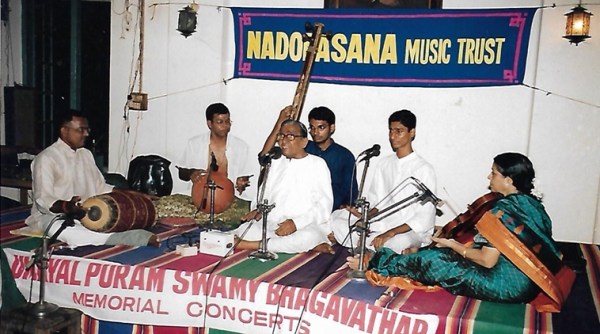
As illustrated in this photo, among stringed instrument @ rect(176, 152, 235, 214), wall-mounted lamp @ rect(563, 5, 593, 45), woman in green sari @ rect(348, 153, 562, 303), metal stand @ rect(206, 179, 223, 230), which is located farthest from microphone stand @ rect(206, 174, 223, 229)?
A: wall-mounted lamp @ rect(563, 5, 593, 45)

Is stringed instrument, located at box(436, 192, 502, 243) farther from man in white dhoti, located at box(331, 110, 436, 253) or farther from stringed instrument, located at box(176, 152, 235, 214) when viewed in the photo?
stringed instrument, located at box(176, 152, 235, 214)

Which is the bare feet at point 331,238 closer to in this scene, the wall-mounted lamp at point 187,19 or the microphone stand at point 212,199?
the microphone stand at point 212,199

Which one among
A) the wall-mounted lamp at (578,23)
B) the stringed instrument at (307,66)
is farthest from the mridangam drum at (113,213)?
the wall-mounted lamp at (578,23)

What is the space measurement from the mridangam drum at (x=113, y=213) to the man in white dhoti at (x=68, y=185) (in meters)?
0.07

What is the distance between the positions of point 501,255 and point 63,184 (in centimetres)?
381

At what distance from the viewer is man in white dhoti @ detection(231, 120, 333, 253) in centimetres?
476

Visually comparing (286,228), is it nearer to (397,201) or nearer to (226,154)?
(397,201)

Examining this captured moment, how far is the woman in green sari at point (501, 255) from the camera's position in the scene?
369 centimetres

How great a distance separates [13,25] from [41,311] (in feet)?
17.7

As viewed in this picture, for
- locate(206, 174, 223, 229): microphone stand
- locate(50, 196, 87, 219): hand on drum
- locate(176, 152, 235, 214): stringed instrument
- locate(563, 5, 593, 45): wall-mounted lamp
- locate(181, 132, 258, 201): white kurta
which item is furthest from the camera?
locate(181, 132, 258, 201): white kurta

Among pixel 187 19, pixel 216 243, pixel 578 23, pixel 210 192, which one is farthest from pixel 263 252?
pixel 578 23

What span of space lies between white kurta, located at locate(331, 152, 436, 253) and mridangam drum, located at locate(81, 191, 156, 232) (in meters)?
1.76

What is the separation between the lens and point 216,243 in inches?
181

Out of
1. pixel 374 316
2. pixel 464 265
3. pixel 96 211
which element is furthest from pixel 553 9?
pixel 96 211
